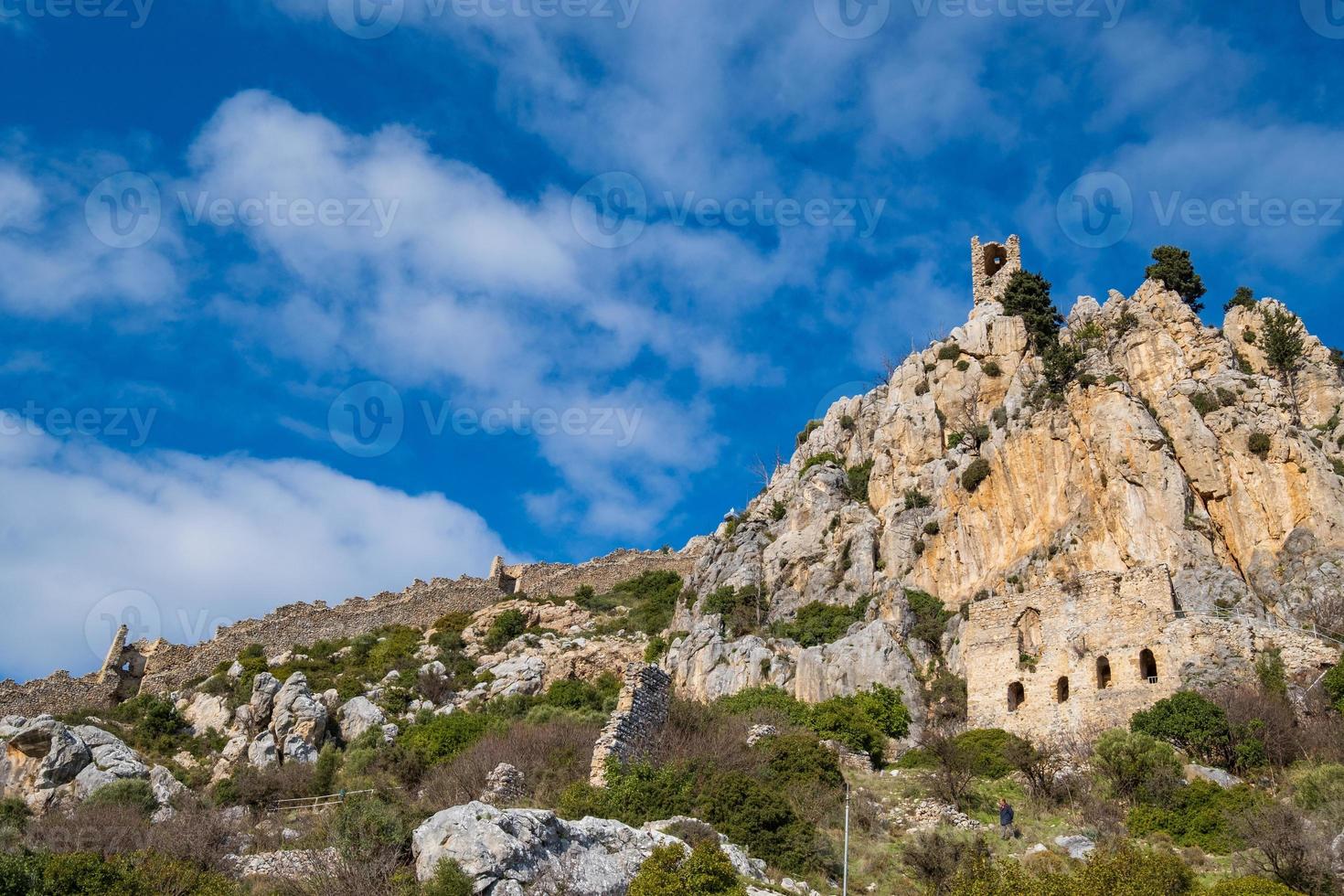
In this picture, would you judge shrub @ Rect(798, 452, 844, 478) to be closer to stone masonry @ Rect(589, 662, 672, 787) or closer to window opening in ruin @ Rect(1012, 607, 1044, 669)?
window opening in ruin @ Rect(1012, 607, 1044, 669)

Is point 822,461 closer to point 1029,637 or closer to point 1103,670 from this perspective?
point 1029,637

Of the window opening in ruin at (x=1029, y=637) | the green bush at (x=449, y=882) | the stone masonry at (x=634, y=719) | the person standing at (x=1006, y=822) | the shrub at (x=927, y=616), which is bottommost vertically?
the green bush at (x=449, y=882)

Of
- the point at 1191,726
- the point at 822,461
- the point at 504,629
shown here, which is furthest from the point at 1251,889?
the point at 504,629

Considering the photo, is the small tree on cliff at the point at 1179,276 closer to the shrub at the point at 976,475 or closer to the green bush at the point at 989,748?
the shrub at the point at 976,475

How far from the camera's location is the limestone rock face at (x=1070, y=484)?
4256 cm

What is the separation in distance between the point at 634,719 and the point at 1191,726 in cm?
1731

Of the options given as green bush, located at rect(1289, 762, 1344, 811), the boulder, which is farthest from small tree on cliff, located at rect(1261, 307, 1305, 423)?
the boulder

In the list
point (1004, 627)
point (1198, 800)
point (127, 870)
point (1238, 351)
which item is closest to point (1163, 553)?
point (1004, 627)

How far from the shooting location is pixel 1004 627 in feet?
132

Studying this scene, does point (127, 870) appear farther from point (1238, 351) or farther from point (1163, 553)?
point (1238, 351)

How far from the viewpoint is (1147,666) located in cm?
3744

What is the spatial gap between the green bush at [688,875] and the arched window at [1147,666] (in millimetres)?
23126

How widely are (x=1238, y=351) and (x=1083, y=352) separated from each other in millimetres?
10582

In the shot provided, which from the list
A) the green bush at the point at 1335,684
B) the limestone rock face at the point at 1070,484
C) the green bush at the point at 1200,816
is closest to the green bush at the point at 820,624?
the limestone rock face at the point at 1070,484
